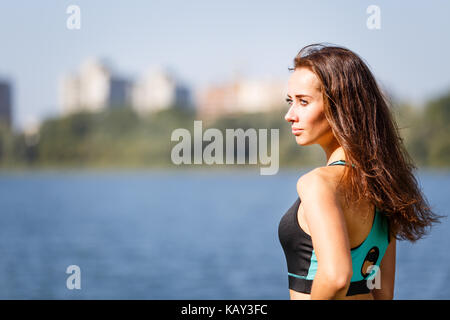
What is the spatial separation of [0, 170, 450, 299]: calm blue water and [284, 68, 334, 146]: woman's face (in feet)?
29.5

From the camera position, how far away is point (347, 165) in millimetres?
1671

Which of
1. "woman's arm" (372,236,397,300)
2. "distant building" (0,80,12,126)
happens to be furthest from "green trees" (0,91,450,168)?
"woman's arm" (372,236,397,300)

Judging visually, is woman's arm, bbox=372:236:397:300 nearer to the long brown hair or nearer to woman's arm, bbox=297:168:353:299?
the long brown hair

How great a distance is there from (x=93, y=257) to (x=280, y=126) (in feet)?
160

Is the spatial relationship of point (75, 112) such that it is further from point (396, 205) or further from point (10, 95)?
point (396, 205)

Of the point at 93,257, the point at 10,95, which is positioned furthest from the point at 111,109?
the point at 93,257

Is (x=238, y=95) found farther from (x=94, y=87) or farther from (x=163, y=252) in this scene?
(x=163, y=252)

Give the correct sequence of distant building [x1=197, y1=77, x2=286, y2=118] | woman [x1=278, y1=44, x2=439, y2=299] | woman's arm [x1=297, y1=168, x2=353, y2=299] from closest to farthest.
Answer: woman's arm [x1=297, y1=168, x2=353, y2=299] < woman [x1=278, y1=44, x2=439, y2=299] < distant building [x1=197, y1=77, x2=286, y2=118]

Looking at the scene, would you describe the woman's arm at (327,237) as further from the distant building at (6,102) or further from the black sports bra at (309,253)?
the distant building at (6,102)

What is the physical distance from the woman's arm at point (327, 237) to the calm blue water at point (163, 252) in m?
9.14

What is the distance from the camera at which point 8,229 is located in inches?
1152

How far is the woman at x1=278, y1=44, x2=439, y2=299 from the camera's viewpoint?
163 centimetres

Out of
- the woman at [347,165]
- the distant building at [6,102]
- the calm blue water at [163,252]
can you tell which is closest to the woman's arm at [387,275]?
the woman at [347,165]
